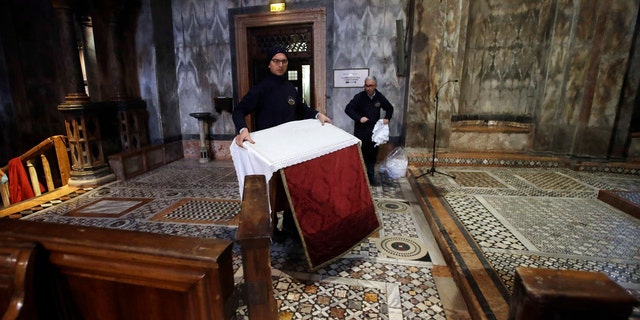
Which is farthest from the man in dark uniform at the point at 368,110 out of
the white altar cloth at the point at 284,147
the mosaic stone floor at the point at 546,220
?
the white altar cloth at the point at 284,147

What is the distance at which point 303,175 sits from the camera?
7.85 feet

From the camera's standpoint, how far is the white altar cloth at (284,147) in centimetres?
219

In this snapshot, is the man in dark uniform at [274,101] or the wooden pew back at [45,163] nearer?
the man in dark uniform at [274,101]

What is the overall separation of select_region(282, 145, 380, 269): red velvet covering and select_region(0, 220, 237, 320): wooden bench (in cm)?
135

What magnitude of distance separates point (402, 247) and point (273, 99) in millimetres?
1997

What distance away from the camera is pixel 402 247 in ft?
9.72

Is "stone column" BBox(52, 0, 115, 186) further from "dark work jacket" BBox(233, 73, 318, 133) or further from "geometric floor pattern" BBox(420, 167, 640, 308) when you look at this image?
"geometric floor pattern" BBox(420, 167, 640, 308)

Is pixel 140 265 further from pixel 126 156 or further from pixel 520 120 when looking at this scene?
pixel 520 120

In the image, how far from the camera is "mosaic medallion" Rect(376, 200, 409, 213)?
3904 millimetres

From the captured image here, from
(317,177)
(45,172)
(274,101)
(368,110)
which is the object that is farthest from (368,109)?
(45,172)

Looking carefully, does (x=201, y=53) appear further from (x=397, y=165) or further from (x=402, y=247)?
(x=402, y=247)

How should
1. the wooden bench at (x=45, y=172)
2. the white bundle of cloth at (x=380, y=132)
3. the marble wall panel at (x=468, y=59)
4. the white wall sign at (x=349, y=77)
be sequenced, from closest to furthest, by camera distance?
the wooden bench at (x=45, y=172)
the white bundle of cloth at (x=380, y=132)
the marble wall panel at (x=468, y=59)
the white wall sign at (x=349, y=77)

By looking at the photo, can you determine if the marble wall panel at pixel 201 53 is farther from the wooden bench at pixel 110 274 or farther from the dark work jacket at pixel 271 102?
the wooden bench at pixel 110 274

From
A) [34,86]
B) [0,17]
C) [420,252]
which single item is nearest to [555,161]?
[420,252]
